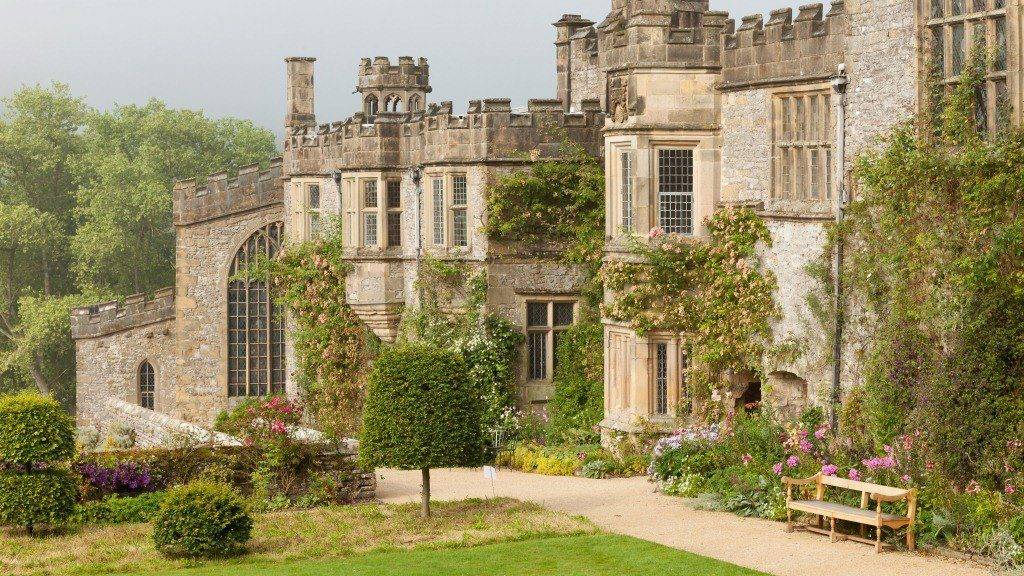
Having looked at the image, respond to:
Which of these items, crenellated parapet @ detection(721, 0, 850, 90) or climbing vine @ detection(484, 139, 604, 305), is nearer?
crenellated parapet @ detection(721, 0, 850, 90)

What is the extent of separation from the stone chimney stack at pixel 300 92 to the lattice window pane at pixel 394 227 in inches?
317

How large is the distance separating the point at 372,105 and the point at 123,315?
1022cm

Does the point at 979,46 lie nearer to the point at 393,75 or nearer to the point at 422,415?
the point at 422,415

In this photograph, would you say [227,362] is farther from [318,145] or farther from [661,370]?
[661,370]

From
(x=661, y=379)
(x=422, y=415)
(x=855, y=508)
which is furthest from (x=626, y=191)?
(x=855, y=508)

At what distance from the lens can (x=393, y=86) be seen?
3316cm

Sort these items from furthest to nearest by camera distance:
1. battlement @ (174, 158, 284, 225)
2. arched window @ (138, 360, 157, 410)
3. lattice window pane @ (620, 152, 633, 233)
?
arched window @ (138, 360, 157, 410)
battlement @ (174, 158, 284, 225)
lattice window pane @ (620, 152, 633, 233)

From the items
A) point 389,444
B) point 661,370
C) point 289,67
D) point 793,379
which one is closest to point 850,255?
point 793,379

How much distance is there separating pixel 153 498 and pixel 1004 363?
1028 cm

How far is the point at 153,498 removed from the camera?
20031 mm

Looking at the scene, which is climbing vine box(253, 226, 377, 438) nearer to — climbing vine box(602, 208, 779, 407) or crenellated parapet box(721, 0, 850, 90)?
climbing vine box(602, 208, 779, 407)

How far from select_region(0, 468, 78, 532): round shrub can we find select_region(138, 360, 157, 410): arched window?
67.3 feet

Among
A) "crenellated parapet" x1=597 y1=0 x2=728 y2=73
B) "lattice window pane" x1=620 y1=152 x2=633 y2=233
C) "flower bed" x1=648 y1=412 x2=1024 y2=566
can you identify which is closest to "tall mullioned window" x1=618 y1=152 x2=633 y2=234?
"lattice window pane" x1=620 y1=152 x2=633 y2=233

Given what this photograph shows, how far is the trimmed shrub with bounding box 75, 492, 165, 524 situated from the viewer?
1975cm
